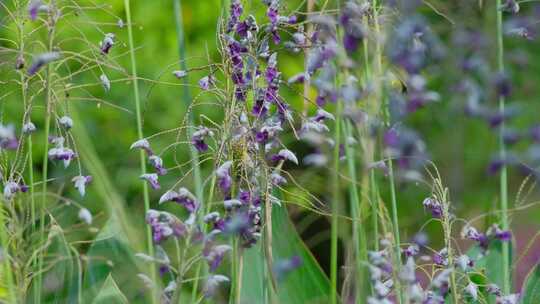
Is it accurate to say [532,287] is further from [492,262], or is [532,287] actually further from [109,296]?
[109,296]

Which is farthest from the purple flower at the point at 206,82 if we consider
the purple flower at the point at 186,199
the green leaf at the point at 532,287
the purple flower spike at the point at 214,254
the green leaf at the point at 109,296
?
the green leaf at the point at 532,287

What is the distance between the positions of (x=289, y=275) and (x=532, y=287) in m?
0.49

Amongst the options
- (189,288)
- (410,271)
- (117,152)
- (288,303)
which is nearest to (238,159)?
(410,271)

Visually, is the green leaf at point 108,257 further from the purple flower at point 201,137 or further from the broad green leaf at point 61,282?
the purple flower at point 201,137

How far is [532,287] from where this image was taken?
1948mm

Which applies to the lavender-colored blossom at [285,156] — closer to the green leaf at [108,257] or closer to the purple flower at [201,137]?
the purple flower at [201,137]

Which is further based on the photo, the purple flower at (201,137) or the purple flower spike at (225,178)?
the purple flower at (201,137)

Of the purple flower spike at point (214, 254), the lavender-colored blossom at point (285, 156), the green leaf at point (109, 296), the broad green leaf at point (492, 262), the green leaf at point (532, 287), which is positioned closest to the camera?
the purple flower spike at point (214, 254)

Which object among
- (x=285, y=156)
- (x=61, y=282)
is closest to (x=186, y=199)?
(x=285, y=156)

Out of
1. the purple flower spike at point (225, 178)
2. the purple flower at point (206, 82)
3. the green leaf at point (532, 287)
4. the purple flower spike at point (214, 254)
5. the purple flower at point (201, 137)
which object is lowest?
the green leaf at point (532, 287)

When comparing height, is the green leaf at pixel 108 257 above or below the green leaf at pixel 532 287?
above

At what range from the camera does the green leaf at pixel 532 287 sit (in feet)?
6.33

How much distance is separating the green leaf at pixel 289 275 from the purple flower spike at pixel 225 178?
23.5 inches

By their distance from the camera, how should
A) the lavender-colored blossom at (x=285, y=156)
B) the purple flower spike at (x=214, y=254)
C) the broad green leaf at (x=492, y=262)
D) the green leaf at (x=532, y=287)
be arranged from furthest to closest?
the broad green leaf at (x=492, y=262), the green leaf at (x=532, y=287), the lavender-colored blossom at (x=285, y=156), the purple flower spike at (x=214, y=254)
